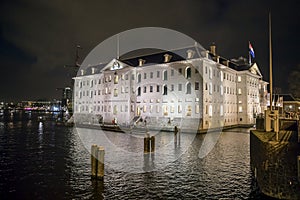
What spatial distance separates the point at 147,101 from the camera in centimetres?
5316

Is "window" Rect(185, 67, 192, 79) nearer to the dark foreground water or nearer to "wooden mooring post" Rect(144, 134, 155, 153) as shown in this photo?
"wooden mooring post" Rect(144, 134, 155, 153)

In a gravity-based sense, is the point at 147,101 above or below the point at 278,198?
above

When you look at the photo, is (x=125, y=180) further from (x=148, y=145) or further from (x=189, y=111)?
(x=189, y=111)

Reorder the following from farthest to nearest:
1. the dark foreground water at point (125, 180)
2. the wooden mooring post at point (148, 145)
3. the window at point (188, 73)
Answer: the window at point (188, 73) < the wooden mooring post at point (148, 145) < the dark foreground water at point (125, 180)

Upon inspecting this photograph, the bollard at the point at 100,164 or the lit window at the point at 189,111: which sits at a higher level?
the lit window at the point at 189,111

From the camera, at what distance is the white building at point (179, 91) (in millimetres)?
45500

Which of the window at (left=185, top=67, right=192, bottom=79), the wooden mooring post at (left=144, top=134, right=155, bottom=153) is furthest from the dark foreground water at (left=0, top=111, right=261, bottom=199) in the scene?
the window at (left=185, top=67, right=192, bottom=79)

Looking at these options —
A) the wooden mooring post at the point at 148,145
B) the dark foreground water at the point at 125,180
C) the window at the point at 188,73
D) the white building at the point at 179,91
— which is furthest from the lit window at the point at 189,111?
the dark foreground water at the point at 125,180

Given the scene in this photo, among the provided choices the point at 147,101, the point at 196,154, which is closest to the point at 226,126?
the point at 147,101

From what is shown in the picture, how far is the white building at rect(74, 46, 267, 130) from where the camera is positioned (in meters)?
45.5

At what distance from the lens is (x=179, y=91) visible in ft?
156

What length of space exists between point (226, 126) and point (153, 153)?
102 ft

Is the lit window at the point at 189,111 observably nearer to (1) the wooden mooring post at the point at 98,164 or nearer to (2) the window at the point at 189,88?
(2) the window at the point at 189,88

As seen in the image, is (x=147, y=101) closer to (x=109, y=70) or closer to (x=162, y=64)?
(x=162, y=64)
